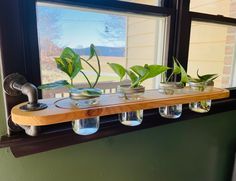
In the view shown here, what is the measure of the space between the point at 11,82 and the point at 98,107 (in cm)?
29

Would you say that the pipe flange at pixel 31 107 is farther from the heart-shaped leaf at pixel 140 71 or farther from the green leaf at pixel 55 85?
the heart-shaped leaf at pixel 140 71

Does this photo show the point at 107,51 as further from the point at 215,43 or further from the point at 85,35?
the point at 215,43

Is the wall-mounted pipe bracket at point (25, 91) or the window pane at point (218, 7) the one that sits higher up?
the window pane at point (218, 7)

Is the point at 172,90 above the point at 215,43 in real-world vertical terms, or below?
below

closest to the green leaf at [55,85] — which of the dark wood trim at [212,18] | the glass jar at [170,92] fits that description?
the glass jar at [170,92]

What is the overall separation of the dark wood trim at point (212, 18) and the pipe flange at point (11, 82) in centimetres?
89

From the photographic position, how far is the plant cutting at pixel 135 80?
71cm

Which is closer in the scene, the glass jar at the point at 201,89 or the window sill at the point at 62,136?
the window sill at the point at 62,136

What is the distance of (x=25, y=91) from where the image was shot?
57 cm

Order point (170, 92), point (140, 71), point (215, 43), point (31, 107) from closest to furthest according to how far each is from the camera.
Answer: point (31, 107) → point (140, 71) → point (170, 92) → point (215, 43)

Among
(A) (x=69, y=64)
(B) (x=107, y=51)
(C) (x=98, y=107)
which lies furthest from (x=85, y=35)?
(C) (x=98, y=107)

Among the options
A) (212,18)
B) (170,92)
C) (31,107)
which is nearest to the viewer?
(31,107)

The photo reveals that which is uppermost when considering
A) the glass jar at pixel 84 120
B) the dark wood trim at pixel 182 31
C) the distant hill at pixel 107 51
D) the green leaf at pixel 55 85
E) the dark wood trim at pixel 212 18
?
the dark wood trim at pixel 212 18

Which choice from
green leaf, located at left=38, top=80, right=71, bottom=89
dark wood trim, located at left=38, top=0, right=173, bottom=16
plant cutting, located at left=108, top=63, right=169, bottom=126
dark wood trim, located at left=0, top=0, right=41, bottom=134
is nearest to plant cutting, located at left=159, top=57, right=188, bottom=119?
plant cutting, located at left=108, top=63, right=169, bottom=126
